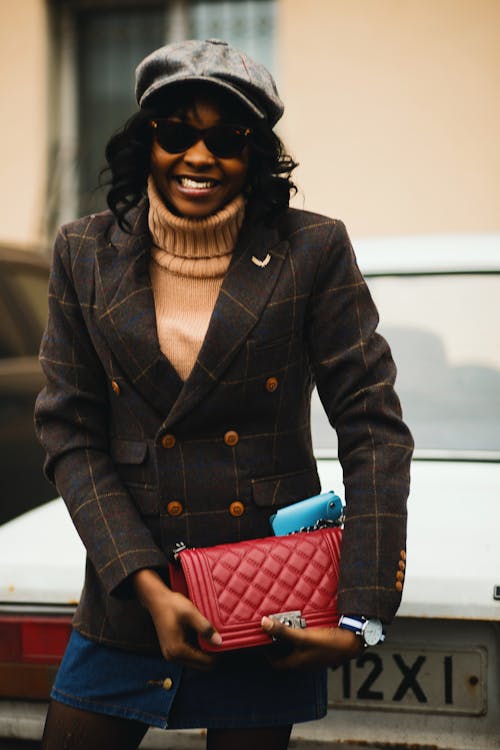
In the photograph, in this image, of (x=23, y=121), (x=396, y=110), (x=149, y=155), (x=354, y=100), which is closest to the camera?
(x=149, y=155)

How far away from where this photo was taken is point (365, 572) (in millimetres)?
1615

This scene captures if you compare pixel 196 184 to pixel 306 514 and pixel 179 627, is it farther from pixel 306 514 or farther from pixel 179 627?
pixel 179 627

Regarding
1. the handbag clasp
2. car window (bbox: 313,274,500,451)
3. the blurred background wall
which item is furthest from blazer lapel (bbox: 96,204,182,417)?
the blurred background wall

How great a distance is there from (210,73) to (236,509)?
69 centimetres

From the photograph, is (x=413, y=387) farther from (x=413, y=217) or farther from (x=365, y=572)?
(x=413, y=217)

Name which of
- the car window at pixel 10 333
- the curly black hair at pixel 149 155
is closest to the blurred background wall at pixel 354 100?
the car window at pixel 10 333

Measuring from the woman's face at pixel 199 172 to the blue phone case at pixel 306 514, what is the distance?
0.50 meters

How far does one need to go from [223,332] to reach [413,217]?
642cm

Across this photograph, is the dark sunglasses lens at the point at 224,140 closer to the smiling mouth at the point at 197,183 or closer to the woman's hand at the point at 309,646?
the smiling mouth at the point at 197,183

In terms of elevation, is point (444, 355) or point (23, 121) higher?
point (23, 121)

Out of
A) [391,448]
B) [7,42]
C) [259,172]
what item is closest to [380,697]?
[391,448]

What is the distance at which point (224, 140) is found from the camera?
5.44 ft

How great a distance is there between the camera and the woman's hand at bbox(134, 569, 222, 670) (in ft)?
5.05

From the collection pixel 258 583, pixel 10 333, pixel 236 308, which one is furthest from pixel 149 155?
pixel 10 333
